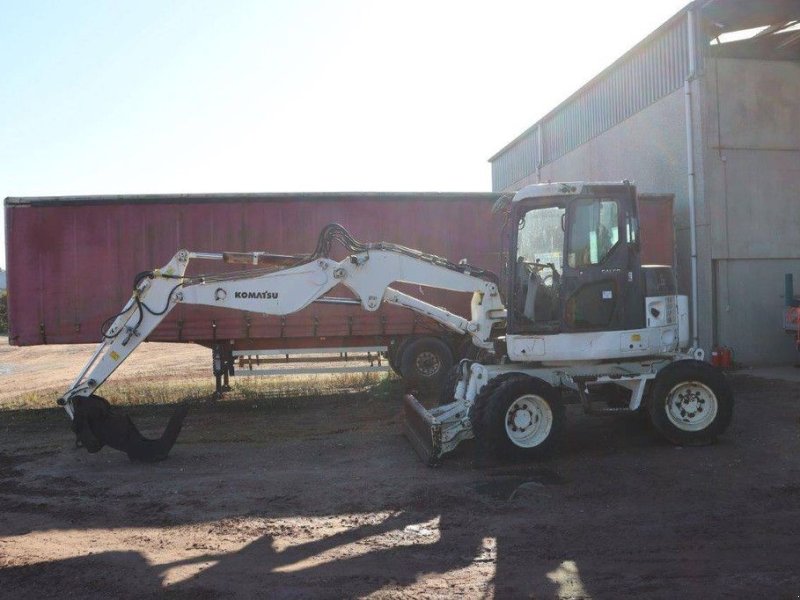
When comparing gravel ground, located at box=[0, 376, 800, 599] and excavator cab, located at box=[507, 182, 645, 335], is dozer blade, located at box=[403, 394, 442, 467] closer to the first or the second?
gravel ground, located at box=[0, 376, 800, 599]

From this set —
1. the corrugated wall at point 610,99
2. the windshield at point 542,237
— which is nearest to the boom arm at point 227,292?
the windshield at point 542,237

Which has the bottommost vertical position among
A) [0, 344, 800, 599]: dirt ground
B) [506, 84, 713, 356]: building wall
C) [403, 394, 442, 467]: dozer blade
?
[0, 344, 800, 599]: dirt ground

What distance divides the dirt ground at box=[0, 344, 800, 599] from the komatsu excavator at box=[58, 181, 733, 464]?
427 mm

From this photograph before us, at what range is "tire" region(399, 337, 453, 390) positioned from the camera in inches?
502

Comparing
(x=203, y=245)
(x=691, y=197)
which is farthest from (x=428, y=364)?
(x=691, y=197)

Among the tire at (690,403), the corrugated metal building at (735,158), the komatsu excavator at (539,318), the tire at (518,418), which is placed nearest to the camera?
the tire at (518,418)

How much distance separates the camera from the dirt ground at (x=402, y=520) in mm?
4680

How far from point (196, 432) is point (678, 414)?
6290 mm

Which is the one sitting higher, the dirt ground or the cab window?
the cab window

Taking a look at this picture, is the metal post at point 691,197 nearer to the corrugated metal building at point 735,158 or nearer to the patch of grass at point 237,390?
the corrugated metal building at point 735,158

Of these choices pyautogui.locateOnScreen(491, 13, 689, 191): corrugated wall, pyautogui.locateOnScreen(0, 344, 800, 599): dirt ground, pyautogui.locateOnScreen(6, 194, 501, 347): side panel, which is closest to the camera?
pyautogui.locateOnScreen(0, 344, 800, 599): dirt ground

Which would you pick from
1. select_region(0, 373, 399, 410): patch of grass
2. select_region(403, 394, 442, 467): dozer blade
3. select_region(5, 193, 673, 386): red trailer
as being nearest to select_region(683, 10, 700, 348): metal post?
select_region(5, 193, 673, 386): red trailer

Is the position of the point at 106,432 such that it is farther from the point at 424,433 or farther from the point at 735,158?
the point at 735,158

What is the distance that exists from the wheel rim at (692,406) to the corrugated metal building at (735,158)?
288 inches
